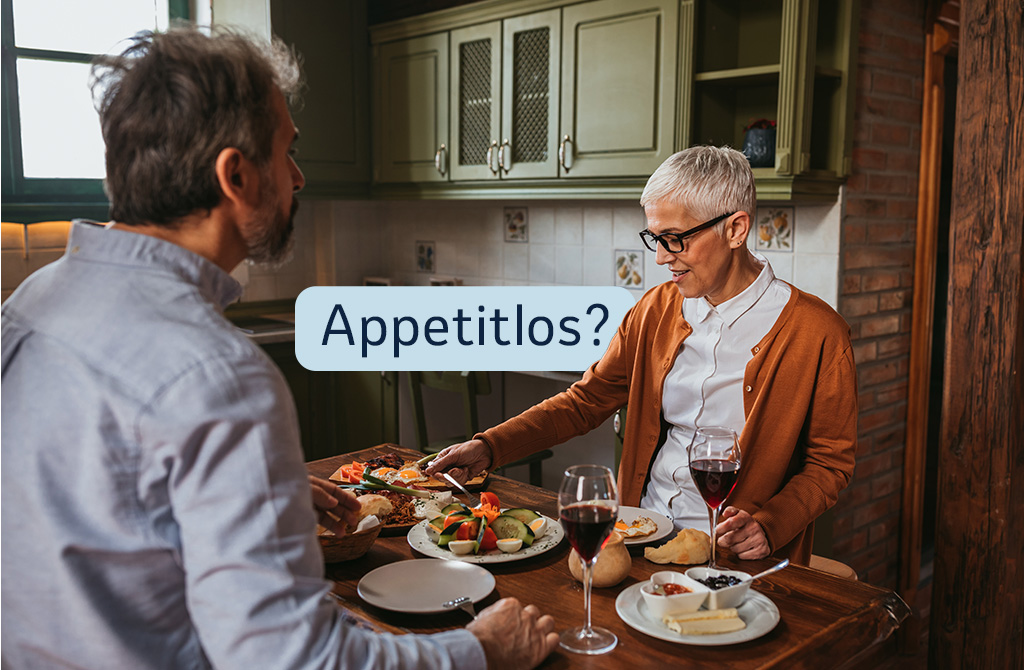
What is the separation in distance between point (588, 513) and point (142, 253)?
0.57 metres

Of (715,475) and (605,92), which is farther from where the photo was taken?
(605,92)

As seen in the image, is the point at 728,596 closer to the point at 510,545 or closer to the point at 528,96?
the point at 510,545

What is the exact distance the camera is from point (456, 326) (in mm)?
3846

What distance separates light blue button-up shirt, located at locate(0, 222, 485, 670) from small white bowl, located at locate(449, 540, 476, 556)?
45 cm

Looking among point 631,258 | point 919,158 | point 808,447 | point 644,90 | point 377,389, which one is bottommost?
point 377,389

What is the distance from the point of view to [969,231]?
6.95 feet

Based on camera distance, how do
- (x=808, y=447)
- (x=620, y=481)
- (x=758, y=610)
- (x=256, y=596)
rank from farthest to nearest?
(x=620, y=481) → (x=808, y=447) → (x=758, y=610) → (x=256, y=596)

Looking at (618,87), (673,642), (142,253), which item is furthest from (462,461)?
(618,87)

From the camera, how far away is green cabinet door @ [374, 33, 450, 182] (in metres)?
3.64

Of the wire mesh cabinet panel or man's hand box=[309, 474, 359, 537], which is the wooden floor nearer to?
the wire mesh cabinet panel

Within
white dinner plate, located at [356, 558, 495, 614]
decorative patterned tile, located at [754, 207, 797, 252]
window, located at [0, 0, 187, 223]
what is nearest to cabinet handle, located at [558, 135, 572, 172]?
decorative patterned tile, located at [754, 207, 797, 252]

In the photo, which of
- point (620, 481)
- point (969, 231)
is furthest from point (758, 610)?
point (969, 231)

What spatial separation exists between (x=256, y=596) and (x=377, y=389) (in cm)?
309

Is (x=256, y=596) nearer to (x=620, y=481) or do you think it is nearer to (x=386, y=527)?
(x=386, y=527)
